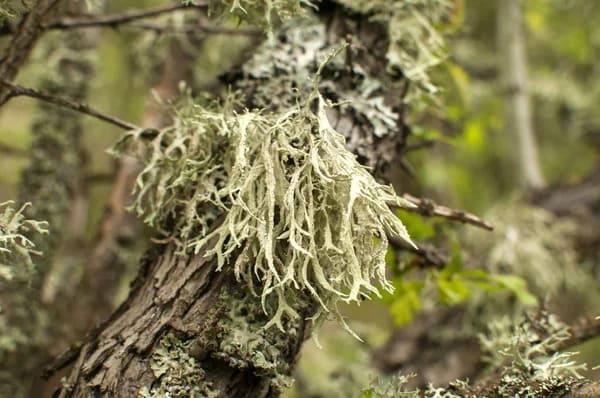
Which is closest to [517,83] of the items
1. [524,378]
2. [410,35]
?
[410,35]

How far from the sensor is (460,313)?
219 centimetres

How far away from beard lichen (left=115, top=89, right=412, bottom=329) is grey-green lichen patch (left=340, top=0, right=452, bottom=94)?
359 millimetres

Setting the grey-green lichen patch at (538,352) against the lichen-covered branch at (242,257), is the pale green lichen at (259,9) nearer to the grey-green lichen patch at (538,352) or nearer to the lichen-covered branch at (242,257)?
the lichen-covered branch at (242,257)

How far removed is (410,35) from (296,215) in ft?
1.84

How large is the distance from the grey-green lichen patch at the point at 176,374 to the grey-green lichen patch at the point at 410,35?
0.66m

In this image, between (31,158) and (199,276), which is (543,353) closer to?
(199,276)

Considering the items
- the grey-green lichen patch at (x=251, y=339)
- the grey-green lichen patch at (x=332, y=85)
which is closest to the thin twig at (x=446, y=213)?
the grey-green lichen patch at (x=332, y=85)

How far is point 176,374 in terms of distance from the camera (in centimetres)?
85

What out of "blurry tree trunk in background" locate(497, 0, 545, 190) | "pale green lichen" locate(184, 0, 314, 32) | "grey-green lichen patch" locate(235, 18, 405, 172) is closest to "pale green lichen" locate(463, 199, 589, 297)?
"blurry tree trunk in background" locate(497, 0, 545, 190)

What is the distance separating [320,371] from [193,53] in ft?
3.97

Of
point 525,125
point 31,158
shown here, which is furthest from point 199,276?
point 525,125

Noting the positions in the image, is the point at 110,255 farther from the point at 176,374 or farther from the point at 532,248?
the point at 532,248

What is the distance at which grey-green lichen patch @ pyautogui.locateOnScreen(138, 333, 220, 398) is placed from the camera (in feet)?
2.77

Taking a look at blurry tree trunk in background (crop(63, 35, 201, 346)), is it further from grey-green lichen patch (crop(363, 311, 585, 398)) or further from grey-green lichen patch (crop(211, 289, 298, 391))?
grey-green lichen patch (crop(363, 311, 585, 398))
